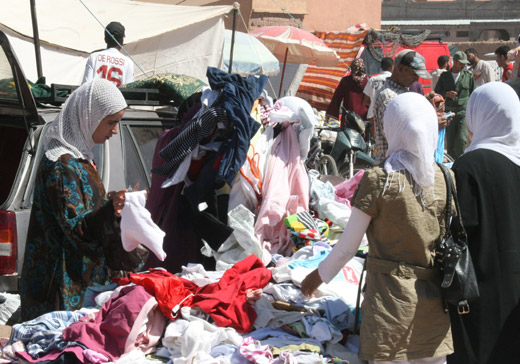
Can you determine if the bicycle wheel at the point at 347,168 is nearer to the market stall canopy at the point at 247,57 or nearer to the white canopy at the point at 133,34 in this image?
the white canopy at the point at 133,34

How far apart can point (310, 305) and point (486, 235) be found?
3.20 ft

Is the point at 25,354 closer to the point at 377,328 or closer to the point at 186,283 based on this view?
the point at 186,283

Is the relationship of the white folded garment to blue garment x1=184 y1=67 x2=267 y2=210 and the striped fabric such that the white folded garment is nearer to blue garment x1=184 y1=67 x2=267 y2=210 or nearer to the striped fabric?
blue garment x1=184 y1=67 x2=267 y2=210

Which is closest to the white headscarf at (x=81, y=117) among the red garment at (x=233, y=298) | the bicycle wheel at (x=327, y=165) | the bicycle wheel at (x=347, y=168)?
the red garment at (x=233, y=298)

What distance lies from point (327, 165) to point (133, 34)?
3035 millimetres

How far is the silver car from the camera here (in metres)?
4.11

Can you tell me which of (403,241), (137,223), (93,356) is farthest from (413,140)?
(93,356)

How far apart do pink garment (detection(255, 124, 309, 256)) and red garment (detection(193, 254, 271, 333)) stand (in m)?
0.85

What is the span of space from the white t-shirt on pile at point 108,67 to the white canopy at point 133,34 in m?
2.11

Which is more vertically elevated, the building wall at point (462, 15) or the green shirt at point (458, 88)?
the building wall at point (462, 15)

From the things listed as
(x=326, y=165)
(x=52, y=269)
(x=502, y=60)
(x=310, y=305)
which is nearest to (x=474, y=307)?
(x=310, y=305)

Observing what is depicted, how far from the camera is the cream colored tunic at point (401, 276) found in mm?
2934

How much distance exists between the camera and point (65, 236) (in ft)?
10.8

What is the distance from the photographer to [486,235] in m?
3.14
